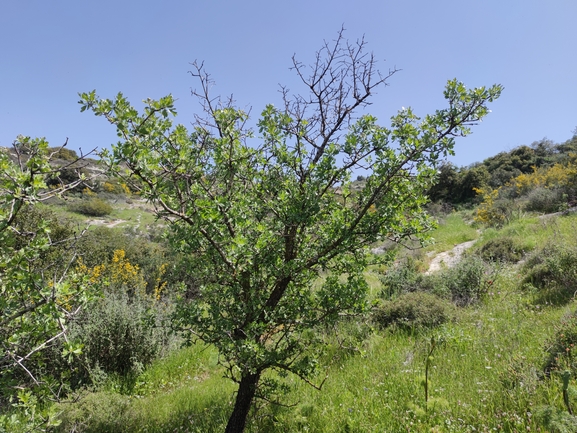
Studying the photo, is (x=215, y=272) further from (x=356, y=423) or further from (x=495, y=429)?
(x=495, y=429)

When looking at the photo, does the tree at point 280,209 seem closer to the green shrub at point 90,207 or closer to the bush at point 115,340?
the bush at point 115,340

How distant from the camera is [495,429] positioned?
2.89 metres

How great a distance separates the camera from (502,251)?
9.23 metres

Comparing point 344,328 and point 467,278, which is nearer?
point 344,328

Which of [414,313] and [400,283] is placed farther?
[400,283]

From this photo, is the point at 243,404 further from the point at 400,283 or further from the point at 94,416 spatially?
the point at 400,283

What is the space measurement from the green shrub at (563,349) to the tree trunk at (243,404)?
3041 mm

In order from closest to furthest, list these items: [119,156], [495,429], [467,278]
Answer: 1. [119,156]
2. [495,429]
3. [467,278]

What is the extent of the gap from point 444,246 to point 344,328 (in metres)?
9.16

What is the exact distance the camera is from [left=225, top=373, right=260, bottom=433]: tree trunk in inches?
134

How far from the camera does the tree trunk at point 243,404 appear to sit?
3406mm

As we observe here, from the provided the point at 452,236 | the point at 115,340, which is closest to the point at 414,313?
the point at 115,340

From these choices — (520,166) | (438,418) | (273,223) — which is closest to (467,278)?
(438,418)

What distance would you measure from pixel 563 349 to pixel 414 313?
2.54 m
